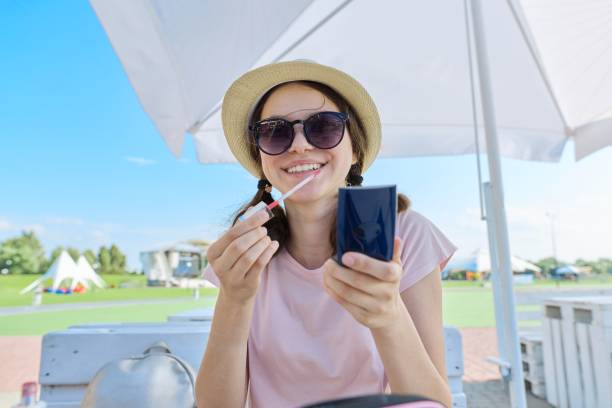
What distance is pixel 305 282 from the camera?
1421 mm

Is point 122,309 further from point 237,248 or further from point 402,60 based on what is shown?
point 237,248

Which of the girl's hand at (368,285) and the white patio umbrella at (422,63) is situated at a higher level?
the white patio umbrella at (422,63)

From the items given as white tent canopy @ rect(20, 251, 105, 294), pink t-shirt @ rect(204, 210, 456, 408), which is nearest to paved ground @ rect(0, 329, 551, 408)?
pink t-shirt @ rect(204, 210, 456, 408)

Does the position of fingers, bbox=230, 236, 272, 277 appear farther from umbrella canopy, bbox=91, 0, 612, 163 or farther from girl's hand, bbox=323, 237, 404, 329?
umbrella canopy, bbox=91, 0, 612, 163

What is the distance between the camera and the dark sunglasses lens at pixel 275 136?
1.31 metres

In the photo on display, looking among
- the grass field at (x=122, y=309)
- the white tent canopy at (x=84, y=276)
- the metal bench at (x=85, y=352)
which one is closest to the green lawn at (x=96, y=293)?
the grass field at (x=122, y=309)

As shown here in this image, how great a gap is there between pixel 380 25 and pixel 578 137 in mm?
2059

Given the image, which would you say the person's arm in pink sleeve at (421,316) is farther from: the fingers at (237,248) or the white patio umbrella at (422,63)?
the white patio umbrella at (422,63)

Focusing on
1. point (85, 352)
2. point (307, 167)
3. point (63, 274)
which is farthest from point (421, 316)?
point (63, 274)

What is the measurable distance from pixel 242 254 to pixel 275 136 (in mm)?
462

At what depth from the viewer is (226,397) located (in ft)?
4.11

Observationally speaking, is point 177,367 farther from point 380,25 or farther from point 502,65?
point 502,65

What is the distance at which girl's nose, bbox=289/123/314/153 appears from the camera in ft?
4.21

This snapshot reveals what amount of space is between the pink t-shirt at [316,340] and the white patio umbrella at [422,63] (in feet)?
5.83
